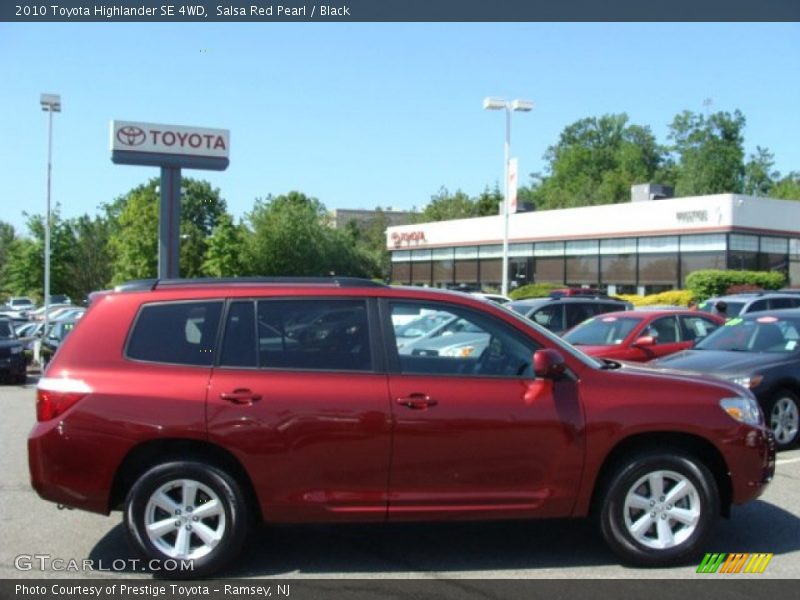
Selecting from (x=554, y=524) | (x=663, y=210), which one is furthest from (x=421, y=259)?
(x=554, y=524)

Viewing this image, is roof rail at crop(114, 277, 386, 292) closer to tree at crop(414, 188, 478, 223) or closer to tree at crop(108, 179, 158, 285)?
tree at crop(108, 179, 158, 285)

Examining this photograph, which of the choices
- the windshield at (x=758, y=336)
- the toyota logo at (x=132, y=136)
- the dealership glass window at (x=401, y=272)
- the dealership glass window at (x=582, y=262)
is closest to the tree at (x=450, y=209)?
the dealership glass window at (x=401, y=272)

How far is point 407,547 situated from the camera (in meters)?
6.00

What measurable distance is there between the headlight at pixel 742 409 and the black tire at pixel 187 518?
126 inches

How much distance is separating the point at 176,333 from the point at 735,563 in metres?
3.95

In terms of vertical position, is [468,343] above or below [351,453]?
above

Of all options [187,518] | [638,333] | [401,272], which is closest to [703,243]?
[401,272]

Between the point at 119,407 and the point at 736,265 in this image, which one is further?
the point at 736,265

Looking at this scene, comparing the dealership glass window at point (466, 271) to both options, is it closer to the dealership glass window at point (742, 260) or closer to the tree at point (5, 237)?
the dealership glass window at point (742, 260)

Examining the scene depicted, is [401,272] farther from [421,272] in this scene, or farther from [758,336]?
[758,336]

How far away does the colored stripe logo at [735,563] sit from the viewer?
5465 mm
